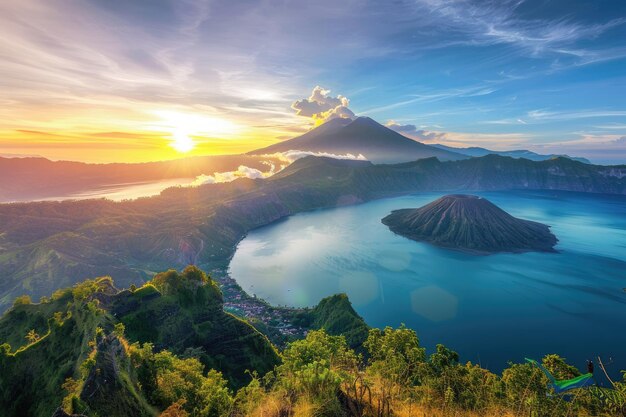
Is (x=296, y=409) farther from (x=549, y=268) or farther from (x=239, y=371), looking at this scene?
(x=549, y=268)

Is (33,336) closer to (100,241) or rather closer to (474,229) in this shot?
(100,241)

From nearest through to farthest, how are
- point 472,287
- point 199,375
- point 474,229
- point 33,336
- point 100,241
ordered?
point 33,336, point 199,375, point 472,287, point 100,241, point 474,229

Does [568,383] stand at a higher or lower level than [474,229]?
higher

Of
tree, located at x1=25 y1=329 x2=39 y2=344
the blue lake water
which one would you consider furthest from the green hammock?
the blue lake water

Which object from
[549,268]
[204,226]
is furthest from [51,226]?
[549,268]

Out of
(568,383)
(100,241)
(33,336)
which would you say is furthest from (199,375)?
(100,241)

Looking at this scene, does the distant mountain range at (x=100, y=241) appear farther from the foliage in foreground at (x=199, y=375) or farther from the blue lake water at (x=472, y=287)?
the foliage in foreground at (x=199, y=375)
